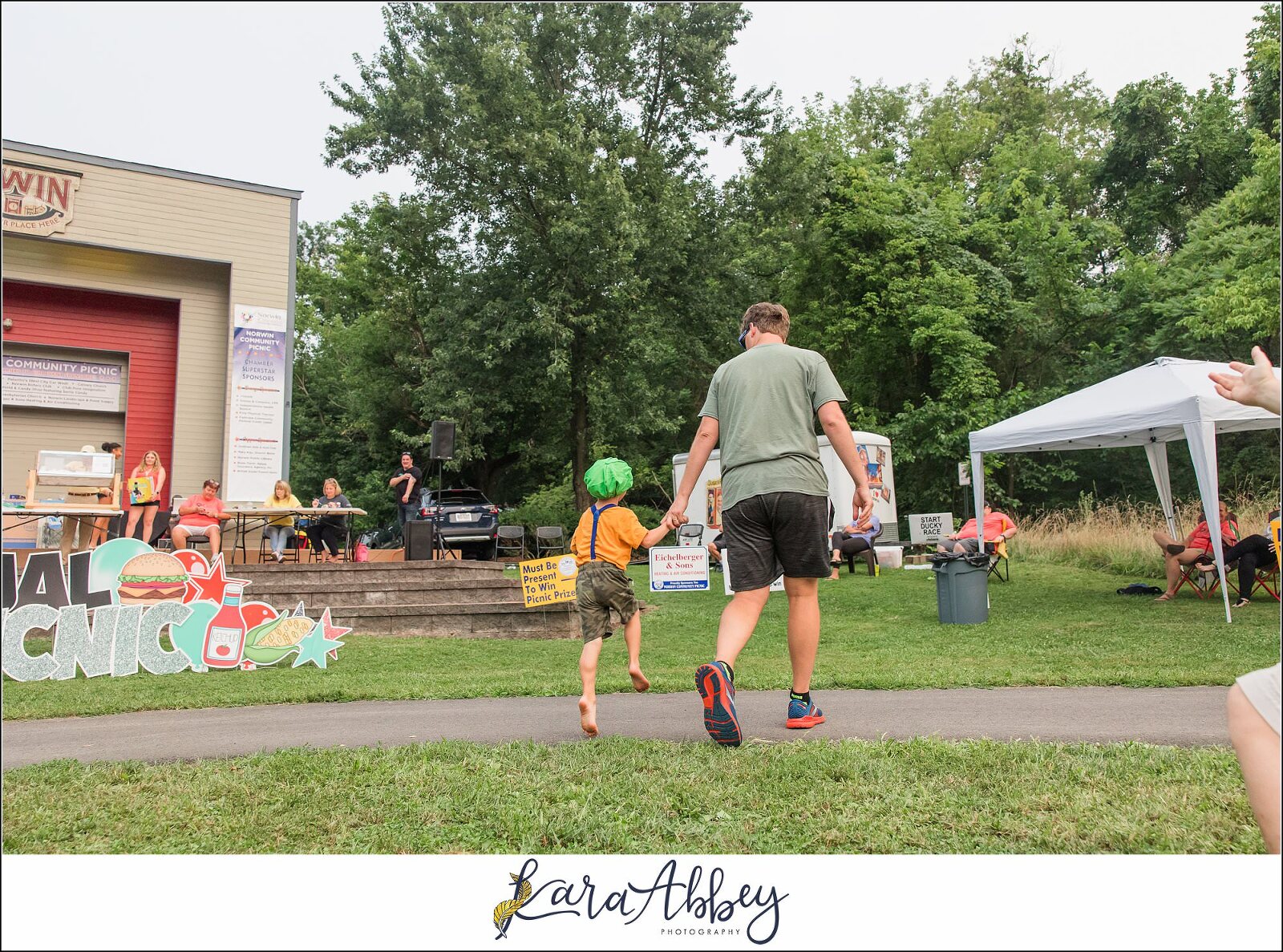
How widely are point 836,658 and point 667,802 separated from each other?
4.49m

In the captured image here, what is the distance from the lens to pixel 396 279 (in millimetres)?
27297

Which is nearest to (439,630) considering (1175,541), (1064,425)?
(1064,425)

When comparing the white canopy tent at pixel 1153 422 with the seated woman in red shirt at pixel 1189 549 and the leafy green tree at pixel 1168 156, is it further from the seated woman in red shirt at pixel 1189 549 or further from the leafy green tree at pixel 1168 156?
the leafy green tree at pixel 1168 156

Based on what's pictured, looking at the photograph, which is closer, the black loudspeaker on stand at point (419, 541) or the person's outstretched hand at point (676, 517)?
the person's outstretched hand at point (676, 517)

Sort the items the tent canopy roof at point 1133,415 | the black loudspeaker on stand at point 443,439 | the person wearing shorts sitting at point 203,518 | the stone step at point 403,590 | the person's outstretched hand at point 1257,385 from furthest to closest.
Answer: the black loudspeaker on stand at point 443,439 → the person wearing shorts sitting at point 203,518 → the stone step at point 403,590 → the tent canopy roof at point 1133,415 → the person's outstretched hand at point 1257,385

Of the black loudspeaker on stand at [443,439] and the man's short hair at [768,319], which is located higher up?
the black loudspeaker on stand at [443,439]

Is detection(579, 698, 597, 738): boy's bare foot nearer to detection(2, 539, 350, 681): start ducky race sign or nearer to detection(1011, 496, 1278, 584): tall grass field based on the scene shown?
detection(2, 539, 350, 681): start ducky race sign

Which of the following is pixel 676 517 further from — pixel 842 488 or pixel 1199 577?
pixel 842 488

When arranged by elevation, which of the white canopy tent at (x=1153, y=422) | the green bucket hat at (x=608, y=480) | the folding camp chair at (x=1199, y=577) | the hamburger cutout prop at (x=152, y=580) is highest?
the white canopy tent at (x=1153, y=422)

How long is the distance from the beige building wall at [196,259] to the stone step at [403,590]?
4694mm

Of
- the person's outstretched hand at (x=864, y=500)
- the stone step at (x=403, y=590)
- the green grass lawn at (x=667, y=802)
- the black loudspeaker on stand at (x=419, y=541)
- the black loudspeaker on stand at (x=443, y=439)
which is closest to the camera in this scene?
the green grass lawn at (x=667, y=802)

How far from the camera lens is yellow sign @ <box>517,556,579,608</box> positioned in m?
9.01

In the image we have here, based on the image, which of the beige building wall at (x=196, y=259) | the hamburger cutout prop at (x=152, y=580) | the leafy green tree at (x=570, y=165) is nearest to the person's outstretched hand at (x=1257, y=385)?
the hamburger cutout prop at (x=152, y=580)

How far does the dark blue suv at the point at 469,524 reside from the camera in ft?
68.5
